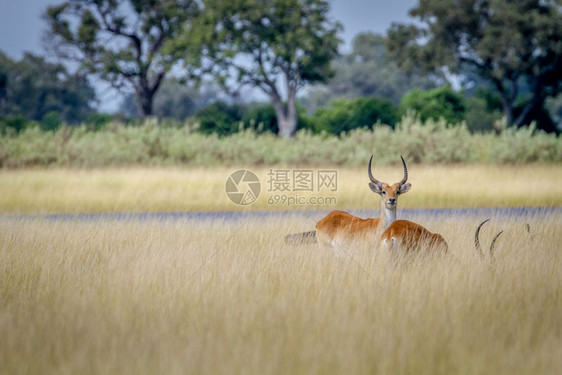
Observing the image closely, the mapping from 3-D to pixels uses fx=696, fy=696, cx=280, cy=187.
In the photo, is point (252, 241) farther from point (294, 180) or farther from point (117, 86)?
point (117, 86)

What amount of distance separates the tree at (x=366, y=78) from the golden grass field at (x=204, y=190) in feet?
138

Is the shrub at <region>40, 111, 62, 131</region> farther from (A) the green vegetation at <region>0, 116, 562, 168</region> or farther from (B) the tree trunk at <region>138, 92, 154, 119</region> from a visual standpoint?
(A) the green vegetation at <region>0, 116, 562, 168</region>

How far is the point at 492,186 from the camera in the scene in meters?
19.3

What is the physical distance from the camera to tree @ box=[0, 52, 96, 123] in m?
50.3

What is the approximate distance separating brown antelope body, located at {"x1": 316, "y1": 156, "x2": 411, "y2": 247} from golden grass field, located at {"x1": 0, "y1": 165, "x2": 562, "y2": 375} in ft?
0.65

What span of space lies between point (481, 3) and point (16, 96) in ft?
109

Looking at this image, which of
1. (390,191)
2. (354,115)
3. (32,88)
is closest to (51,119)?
(32,88)

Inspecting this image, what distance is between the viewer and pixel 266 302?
6742 millimetres

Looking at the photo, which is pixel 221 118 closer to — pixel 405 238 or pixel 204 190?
pixel 204 190

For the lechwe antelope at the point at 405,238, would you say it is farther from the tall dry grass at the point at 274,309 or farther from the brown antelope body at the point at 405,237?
the tall dry grass at the point at 274,309

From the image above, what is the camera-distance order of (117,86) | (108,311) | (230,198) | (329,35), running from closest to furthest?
Result: (108,311) → (230,198) → (329,35) → (117,86)

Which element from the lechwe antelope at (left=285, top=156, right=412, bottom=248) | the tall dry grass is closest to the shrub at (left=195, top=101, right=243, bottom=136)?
the lechwe antelope at (left=285, top=156, right=412, bottom=248)

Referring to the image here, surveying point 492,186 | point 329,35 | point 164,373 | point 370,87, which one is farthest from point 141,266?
point 370,87

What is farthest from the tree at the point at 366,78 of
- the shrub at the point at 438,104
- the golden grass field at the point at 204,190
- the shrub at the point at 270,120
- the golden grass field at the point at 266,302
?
the golden grass field at the point at 266,302
